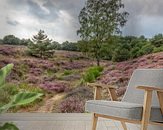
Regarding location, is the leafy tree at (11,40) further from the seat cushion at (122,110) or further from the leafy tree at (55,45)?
the seat cushion at (122,110)

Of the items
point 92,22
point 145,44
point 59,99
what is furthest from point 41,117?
point 145,44

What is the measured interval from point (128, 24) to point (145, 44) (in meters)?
0.44

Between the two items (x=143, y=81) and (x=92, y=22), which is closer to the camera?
(x=143, y=81)

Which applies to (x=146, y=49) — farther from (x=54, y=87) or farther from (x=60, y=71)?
(x=54, y=87)

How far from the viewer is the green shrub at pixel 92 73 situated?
5496 millimetres

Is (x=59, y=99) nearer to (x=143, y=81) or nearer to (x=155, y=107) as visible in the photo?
(x=143, y=81)

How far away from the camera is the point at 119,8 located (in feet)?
17.9

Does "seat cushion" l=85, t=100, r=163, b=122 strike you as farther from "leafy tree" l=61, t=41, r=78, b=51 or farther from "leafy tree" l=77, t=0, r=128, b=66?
"leafy tree" l=61, t=41, r=78, b=51

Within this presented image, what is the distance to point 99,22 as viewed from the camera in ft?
17.4

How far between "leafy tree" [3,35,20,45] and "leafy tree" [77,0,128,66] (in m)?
1.14

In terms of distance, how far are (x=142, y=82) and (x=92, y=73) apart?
7.31 ft

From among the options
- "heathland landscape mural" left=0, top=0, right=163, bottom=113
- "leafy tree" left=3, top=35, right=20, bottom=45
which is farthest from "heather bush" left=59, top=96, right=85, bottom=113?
"leafy tree" left=3, top=35, right=20, bottom=45

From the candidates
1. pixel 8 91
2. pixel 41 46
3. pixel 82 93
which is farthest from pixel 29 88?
pixel 82 93

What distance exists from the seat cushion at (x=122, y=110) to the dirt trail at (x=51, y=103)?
2254mm
